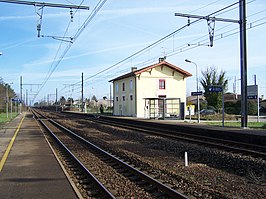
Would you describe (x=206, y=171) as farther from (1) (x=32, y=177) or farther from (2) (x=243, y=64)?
(2) (x=243, y=64)

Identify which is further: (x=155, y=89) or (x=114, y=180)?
(x=155, y=89)

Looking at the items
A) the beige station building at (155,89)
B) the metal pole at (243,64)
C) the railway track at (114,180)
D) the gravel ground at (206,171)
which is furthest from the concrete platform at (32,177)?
the beige station building at (155,89)

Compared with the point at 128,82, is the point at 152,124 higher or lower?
lower

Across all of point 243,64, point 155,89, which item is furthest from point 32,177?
point 155,89

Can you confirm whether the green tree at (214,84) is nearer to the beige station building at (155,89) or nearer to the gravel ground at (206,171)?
the beige station building at (155,89)

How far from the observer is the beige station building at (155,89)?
47062mm

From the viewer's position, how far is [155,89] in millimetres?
49250

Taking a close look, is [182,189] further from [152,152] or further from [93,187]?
[152,152]

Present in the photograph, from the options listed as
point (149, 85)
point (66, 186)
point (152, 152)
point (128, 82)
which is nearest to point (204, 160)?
point (152, 152)

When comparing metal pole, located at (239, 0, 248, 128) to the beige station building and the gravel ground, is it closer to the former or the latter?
the gravel ground

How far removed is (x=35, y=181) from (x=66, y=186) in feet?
3.63

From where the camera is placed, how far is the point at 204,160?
11.8m

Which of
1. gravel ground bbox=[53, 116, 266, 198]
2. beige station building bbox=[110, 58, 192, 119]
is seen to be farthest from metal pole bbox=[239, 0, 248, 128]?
beige station building bbox=[110, 58, 192, 119]

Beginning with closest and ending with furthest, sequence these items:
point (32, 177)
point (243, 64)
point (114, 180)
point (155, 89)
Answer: point (32, 177) → point (114, 180) → point (243, 64) → point (155, 89)
